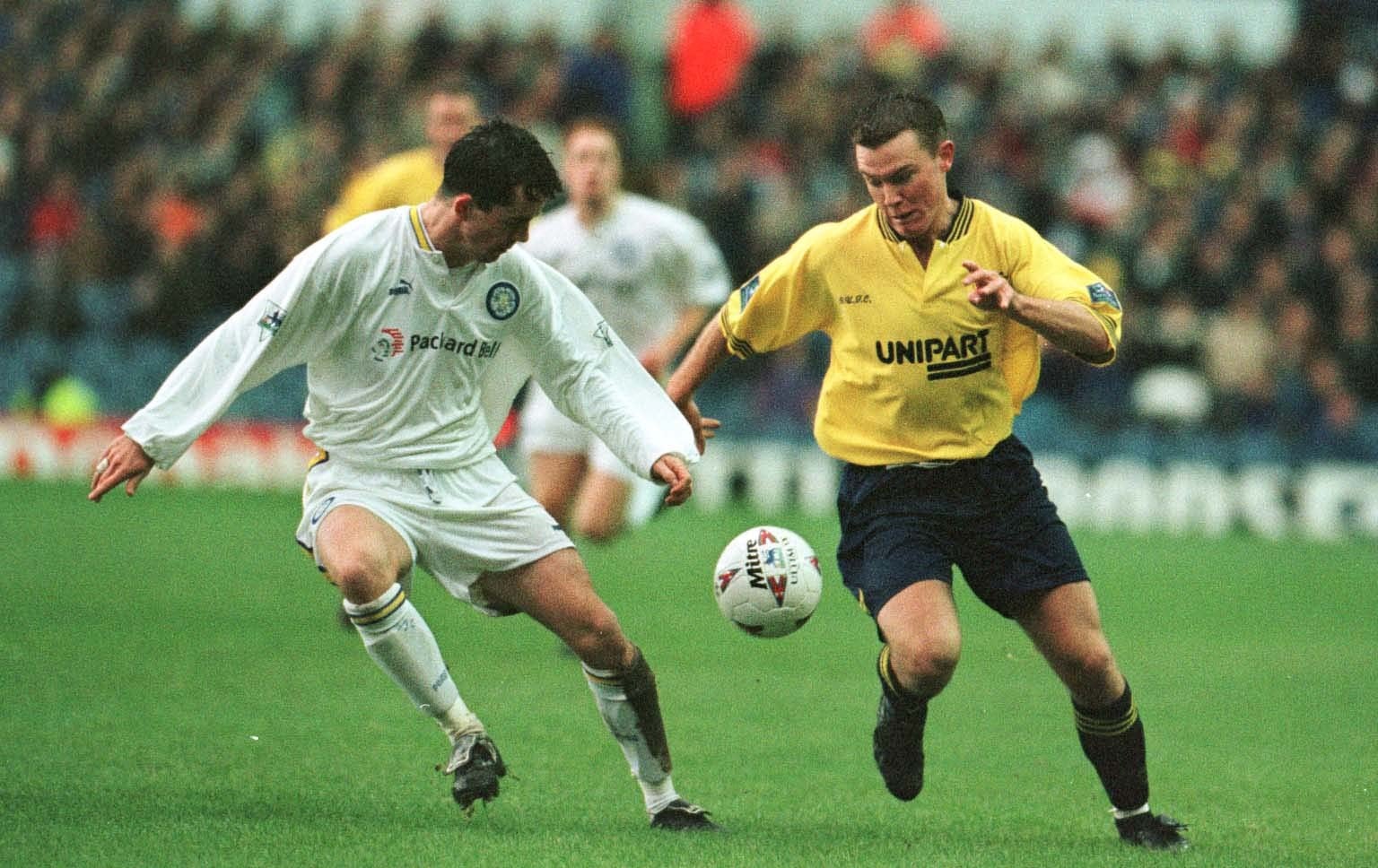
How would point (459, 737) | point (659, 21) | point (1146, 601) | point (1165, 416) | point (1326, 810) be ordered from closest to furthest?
point (459, 737), point (1326, 810), point (1146, 601), point (1165, 416), point (659, 21)

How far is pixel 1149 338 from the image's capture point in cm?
1844

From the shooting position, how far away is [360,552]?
19.2ft

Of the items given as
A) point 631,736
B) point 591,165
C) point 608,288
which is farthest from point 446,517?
point 608,288

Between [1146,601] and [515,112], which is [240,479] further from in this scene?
[1146,601]

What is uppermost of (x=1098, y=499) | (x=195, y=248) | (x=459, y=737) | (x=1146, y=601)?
(x=459, y=737)

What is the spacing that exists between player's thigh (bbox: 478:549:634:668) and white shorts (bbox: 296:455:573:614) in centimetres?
4

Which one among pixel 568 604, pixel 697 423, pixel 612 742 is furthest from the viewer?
pixel 612 742

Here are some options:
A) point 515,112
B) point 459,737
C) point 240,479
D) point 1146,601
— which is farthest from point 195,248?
point 459,737

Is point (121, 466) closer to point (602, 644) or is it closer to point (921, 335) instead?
point (602, 644)

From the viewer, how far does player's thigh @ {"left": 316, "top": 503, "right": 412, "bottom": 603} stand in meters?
5.82

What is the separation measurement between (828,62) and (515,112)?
11.5 ft

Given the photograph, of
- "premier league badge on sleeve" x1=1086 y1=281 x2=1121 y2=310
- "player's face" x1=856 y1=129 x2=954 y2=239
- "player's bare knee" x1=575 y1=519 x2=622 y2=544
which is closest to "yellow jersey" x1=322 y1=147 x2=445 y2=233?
"player's bare knee" x1=575 y1=519 x2=622 y2=544

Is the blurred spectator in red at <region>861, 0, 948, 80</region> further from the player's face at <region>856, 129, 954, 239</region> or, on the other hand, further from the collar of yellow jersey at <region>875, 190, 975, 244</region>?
the player's face at <region>856, 129, 954, 239</region>

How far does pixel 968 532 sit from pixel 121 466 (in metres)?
2.55
